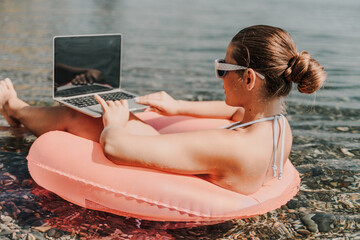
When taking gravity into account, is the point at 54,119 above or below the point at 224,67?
below

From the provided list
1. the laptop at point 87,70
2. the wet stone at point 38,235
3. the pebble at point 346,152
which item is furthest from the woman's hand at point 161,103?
the pebble at point 346,152

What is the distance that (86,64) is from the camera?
3.78 metres

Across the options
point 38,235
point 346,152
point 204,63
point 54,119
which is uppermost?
point 54,119

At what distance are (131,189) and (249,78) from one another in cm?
104

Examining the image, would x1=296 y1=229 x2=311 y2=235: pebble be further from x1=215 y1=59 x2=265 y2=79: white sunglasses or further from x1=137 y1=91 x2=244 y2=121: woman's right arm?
x1=215 y1=59 x2=265 y2=79: white sunglasses

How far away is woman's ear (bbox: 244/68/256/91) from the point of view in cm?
261

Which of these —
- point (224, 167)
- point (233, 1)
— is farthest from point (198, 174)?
point (233, 1)

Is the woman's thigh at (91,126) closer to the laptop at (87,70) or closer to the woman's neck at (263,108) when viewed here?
the laptop at (87,70)

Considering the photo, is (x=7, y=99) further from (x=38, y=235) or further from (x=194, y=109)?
(x=194, y=109)

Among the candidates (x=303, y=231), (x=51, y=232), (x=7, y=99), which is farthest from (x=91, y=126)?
(x=303, y=231)

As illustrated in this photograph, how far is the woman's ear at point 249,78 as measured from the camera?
261cm

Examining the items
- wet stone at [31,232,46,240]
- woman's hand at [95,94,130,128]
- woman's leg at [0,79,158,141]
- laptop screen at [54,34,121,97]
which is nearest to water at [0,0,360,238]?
woman's leg at [0,79,158,141]

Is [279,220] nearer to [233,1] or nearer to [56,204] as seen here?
[56,204]

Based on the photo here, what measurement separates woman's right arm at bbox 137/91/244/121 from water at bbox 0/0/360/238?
0.87m
